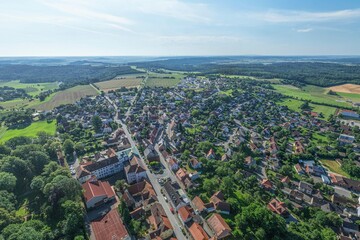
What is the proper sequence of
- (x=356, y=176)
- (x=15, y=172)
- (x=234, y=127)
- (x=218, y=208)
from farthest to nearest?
(x=234, y=127) < (x=356, y=176) < (x=15, y=172) < (x=218, y=208)

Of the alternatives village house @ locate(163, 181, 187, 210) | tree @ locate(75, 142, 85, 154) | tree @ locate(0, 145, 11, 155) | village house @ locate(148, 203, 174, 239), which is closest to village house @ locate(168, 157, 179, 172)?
village house @ locate(163, 181, 187, 210)

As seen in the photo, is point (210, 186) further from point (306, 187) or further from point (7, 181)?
point (7, 181)

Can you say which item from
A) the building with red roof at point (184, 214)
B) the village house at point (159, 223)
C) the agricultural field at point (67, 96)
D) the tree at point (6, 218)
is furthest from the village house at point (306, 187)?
the agricultural field at point (67, 96)

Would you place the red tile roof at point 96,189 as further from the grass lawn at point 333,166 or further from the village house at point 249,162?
the grass lawn at point 333,166

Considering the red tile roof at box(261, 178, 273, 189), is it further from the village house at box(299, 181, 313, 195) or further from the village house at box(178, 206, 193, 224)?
the village house at box(178, 206, 193, 224)

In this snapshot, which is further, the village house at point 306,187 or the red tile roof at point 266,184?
the red tile roof at point 266,184

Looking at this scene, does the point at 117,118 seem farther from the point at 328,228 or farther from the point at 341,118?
the point at 341,118

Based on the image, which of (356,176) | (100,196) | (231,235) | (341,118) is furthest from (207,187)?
(341,118)
